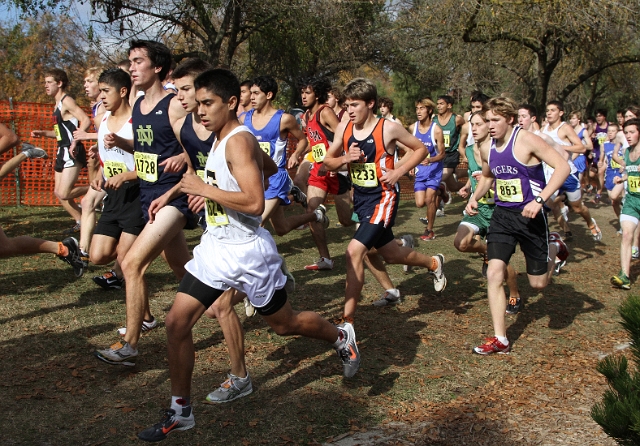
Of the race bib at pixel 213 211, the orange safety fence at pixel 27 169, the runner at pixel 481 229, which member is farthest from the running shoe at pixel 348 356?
the orange safety fence at pixel 27 169

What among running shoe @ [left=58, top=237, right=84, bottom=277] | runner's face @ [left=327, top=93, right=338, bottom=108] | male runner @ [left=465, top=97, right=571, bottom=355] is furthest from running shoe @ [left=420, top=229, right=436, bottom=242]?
running shoe @ [left=58, top=237, right=84, bottom=277]

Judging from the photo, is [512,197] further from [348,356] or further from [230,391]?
[230,391]

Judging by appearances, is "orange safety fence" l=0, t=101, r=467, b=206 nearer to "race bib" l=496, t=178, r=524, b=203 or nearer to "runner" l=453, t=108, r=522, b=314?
"runner" l=453, t=108, r=522, b=314

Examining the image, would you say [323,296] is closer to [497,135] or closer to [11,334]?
[497,135]

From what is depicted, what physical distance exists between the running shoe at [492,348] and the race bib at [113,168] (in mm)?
3347

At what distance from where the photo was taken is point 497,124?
5.60 meters

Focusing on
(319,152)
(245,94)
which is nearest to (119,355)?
(245,94)

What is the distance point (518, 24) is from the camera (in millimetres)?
17297

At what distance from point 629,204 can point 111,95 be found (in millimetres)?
6155

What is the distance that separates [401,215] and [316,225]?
217 inches

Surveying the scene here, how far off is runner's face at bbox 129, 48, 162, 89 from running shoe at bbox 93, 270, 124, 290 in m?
2.52

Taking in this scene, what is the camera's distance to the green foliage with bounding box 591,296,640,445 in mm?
1950

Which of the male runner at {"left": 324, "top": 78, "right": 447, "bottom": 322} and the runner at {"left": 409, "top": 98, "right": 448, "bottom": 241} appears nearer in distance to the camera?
the male runner at {"left": 324, "top": 78, "right": 447, "bottom": 322}

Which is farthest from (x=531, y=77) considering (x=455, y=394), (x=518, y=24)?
(x=455, y=394)
